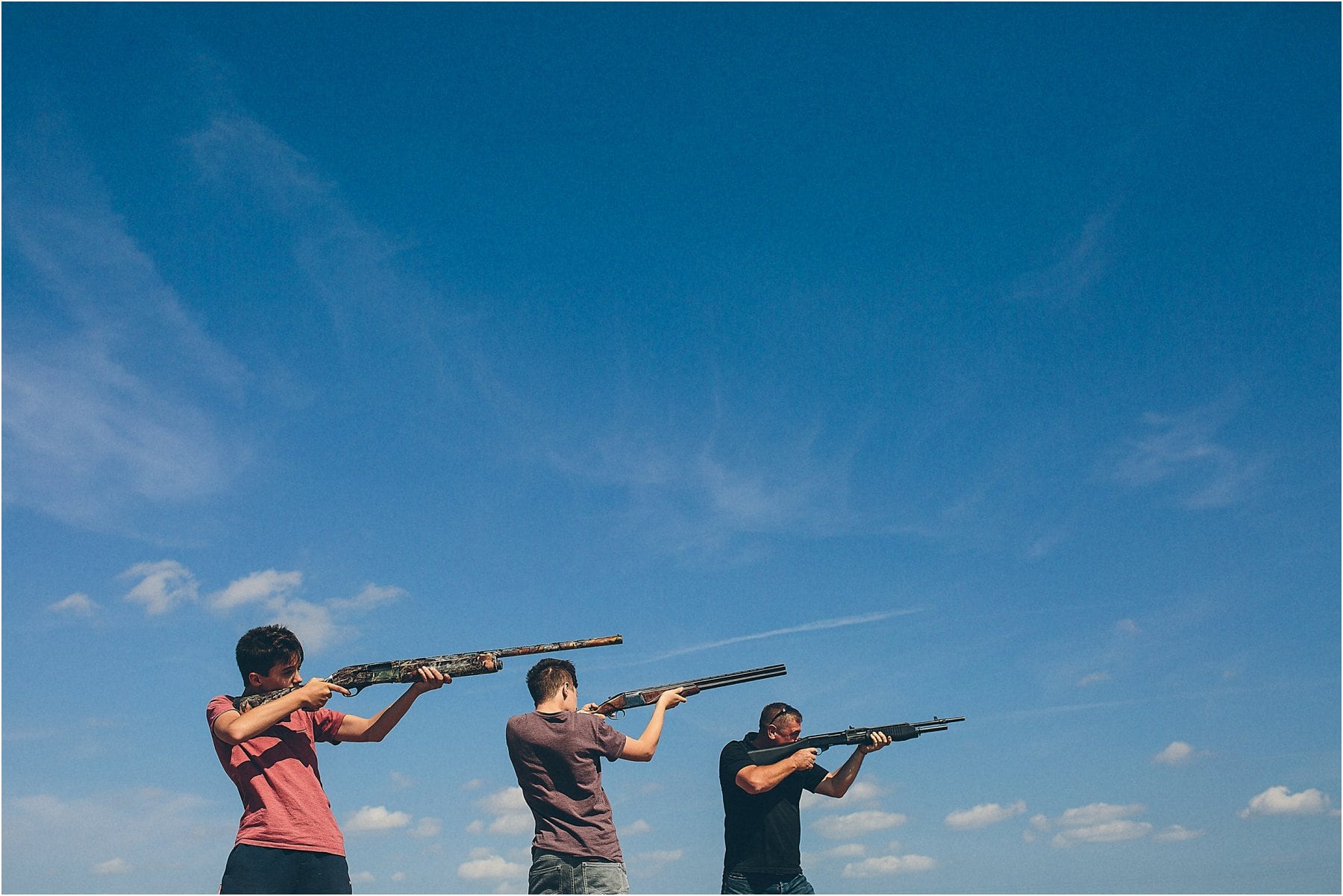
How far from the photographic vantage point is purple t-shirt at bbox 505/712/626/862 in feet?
28.2

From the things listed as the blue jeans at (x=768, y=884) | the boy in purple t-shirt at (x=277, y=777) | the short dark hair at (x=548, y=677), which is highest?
the short dark hair at (x=548, y=677)

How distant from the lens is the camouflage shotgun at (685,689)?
11.4 m

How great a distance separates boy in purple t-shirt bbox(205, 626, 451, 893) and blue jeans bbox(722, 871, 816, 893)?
4.31m

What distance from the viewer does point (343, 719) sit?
27.7ft

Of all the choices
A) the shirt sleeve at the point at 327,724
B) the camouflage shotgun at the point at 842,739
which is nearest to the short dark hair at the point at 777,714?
the camouflage shotgun at the point at 842,739

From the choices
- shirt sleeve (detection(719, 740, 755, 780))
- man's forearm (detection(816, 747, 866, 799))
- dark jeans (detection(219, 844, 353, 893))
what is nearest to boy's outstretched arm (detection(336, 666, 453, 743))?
dark jeans (detection(219, 844, 353, 893))

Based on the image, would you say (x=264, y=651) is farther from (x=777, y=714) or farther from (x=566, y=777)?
(x=777, y=714)

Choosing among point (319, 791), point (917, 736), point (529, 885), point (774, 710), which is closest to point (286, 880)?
point (319, 791)

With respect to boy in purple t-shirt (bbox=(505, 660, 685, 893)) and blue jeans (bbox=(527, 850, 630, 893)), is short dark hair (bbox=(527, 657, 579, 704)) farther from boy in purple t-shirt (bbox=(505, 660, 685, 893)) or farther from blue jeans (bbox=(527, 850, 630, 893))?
blue jeans (bbox=(527, 850, 630, 893))

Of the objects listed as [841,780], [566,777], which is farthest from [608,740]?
[841,780]

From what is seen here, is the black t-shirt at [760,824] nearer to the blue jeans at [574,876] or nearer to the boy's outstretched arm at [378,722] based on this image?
the blue jeans at [574,876]

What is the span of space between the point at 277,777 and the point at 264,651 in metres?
1.02

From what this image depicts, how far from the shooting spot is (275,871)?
7.05 meters

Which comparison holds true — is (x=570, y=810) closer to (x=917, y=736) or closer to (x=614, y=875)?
(x=614, y=875)
